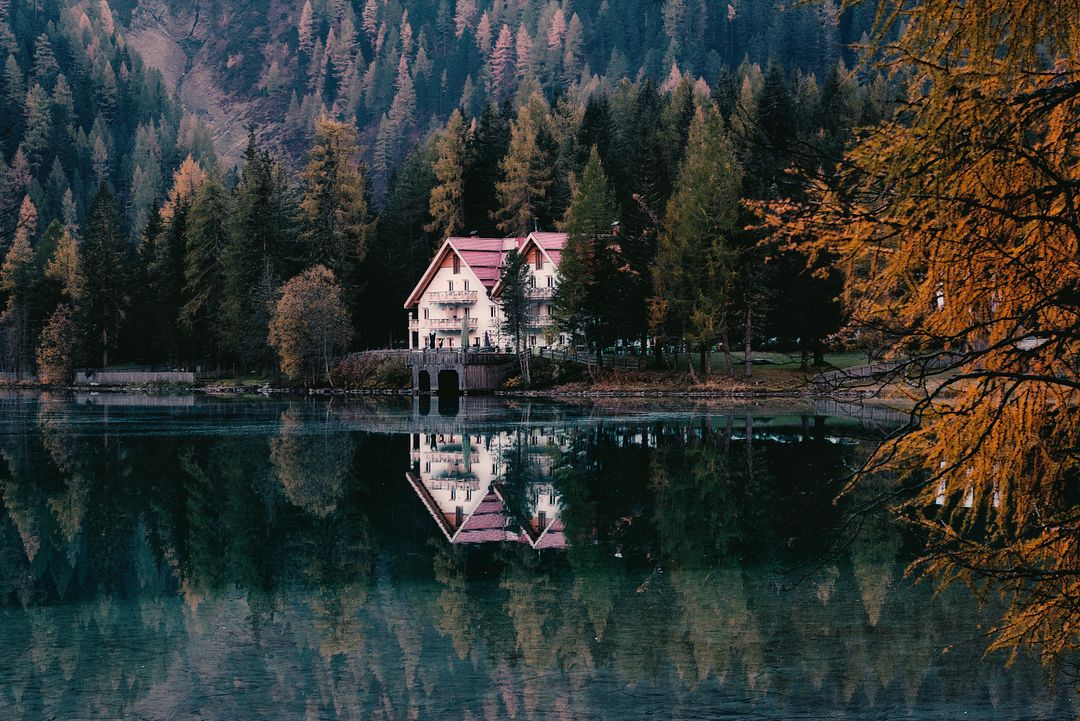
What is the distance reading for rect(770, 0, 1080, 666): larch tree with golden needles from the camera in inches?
339

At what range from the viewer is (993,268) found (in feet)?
29.9

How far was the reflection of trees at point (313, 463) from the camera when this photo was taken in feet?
113

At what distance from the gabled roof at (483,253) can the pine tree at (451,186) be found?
14378 millimetres

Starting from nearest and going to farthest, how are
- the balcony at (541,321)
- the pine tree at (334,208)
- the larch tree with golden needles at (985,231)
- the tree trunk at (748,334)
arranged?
the larch tree with golden needles at (985,231) → the tree trunk at (748,334) → the balcony at (541,321) → the pine tree at (334,208)

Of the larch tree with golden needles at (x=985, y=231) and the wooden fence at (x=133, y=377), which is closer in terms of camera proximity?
the larch tree with golden needles at (x=985, y=231)

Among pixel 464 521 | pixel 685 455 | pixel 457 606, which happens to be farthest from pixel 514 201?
pixel 457 606

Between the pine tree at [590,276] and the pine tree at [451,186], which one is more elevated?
the pine tree at [451,186]

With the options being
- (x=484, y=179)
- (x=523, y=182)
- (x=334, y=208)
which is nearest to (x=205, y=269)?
(x=334, y=208)

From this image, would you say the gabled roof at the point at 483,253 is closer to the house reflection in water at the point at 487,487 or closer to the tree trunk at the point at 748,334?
the tree trunk at the point at 748,334

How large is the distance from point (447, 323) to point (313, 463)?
65341mm

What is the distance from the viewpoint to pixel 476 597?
68.0ft

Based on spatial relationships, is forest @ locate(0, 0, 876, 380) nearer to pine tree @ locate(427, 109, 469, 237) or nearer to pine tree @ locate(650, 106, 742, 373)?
pine tree @ locate(427, 109, 469, 237)

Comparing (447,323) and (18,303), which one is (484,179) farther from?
(18,303)

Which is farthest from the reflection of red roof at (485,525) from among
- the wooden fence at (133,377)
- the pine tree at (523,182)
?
the wooden fence at (133,377)
